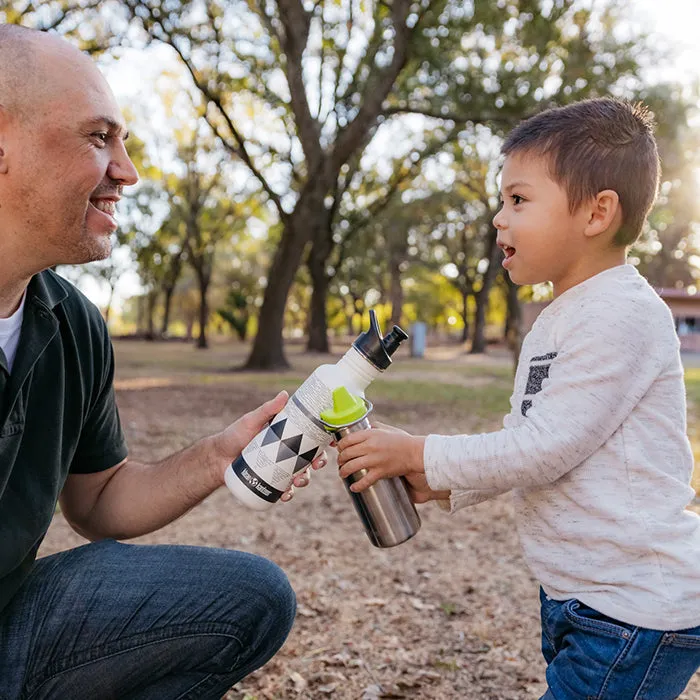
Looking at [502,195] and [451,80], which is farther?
[451,80]

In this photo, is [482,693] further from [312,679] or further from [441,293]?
[441,293]

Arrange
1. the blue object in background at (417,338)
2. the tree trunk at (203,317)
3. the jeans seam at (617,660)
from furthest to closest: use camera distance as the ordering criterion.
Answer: the tree trunk at (203,317) → the blue object in background at (417,338) → the jeans seam at (617,660)

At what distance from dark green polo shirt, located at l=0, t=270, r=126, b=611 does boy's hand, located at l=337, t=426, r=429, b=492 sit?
796mm

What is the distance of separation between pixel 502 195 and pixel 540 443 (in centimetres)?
69

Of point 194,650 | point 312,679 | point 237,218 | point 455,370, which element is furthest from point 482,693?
point 237,218

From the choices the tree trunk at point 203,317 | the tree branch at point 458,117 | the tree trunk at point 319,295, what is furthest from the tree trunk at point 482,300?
the tree branch at point 458,117

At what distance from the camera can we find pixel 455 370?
1995 cm

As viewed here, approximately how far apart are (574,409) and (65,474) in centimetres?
140

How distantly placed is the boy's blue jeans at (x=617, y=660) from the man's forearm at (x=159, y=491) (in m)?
1.09

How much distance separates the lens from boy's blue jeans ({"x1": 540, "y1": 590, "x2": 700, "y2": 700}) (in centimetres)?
166

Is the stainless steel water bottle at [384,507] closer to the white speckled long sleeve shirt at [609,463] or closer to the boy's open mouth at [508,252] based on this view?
the white speckled long sleeve shirt at [609,463]

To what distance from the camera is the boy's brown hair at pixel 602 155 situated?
6.02ft

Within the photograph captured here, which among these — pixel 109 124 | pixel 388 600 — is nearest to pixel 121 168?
pixel 109 124

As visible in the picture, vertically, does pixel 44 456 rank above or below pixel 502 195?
below
